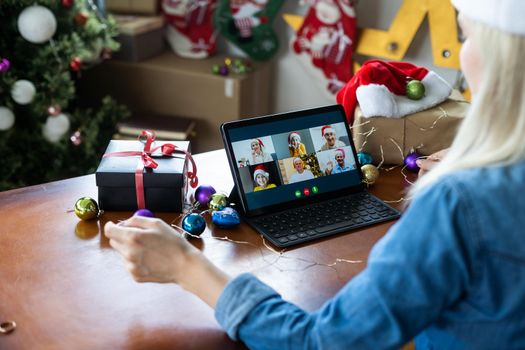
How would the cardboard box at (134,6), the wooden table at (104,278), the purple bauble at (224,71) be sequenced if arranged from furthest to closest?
the cardboard box at (134,6), the purple bauble at (224,71), the wooden table at (104,278)

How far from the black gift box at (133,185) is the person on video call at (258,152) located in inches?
5.8

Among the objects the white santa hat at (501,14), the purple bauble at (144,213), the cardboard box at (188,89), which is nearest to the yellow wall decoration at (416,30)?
the cardboard box at (188,89)

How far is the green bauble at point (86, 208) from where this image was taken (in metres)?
1.21

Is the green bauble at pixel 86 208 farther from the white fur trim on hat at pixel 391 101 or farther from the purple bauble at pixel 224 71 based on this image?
the purple bauble at pixel 224 71

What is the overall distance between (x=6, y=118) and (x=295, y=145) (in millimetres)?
1416

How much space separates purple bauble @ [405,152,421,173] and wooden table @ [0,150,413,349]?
0.92ft

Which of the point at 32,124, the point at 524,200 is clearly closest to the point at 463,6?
the point at 524,200

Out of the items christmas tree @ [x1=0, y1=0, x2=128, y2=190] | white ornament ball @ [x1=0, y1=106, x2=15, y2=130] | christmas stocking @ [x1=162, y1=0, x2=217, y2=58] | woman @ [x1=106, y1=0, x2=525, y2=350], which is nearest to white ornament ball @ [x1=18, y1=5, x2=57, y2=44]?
christmas tree @ [x1=0, y1=0, x2=128, y2=190]

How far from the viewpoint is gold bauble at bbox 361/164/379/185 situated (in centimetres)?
140

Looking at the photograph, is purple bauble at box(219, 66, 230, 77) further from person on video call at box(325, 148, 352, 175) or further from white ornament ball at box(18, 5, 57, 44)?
person on video call at box(325, 148, 352, 175)

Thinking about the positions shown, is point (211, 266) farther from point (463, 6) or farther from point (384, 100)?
point (384, 100)

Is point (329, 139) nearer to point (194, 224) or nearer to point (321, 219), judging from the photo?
point (321, 219)

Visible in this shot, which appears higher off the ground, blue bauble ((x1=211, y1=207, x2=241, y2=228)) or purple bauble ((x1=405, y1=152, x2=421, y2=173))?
blue bauble ((x1=211, y1=207, x2=241, y2=228))

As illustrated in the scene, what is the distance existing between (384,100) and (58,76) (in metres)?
1.43
